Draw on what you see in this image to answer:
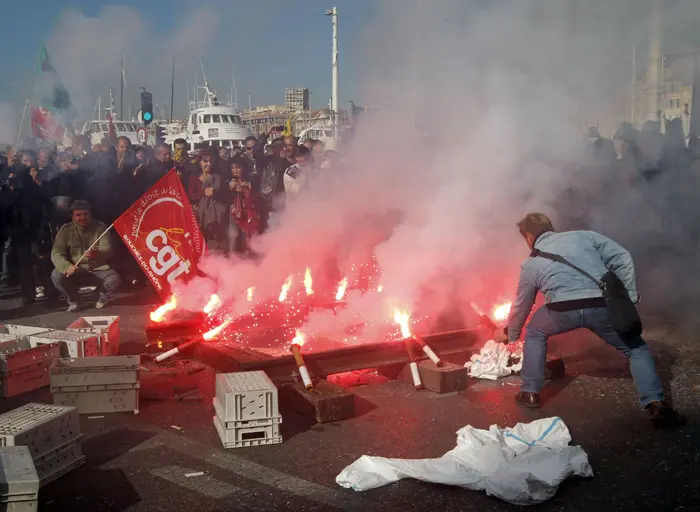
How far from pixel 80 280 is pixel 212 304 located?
262 centimetres

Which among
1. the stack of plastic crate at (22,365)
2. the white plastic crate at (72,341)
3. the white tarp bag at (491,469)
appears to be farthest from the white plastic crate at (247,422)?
the white plastic crate at (72,341)

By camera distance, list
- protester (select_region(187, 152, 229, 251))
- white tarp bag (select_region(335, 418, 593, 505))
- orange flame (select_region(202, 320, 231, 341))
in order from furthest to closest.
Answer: protester (select_region(187, 152, 229, 251)), orange flame (select_region(202, 320, 231, 341)), white tarp bag (select_region(335, 418, 593, 505))

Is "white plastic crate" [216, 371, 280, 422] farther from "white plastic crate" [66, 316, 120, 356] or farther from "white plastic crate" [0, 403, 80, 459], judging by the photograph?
"white plastic crate" [66, 316, 120, 356]

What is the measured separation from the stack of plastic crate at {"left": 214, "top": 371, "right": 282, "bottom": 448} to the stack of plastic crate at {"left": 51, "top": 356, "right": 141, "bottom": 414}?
980mm

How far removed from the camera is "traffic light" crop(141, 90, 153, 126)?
54.8 feet

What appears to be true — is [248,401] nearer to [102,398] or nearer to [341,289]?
[102,398]

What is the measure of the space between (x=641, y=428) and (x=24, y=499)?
155 inches

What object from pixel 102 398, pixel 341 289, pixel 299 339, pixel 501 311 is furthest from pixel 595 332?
pixel 102 398

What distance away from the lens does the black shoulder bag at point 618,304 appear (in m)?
4.95

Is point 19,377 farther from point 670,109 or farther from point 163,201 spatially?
point 670,109

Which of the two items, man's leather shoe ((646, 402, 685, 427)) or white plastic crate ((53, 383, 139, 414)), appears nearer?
man's leather shoe ((646, 402, 685, 427))

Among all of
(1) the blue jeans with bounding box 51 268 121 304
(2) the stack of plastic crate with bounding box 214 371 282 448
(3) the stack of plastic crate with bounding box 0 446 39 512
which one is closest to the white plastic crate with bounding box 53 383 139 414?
(2) the stack of plastic crate with bounding box 214 371 282 448

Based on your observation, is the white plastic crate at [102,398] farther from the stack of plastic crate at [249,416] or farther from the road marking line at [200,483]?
the road marking line at [200,483]

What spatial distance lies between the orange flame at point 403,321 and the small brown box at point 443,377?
51cm
